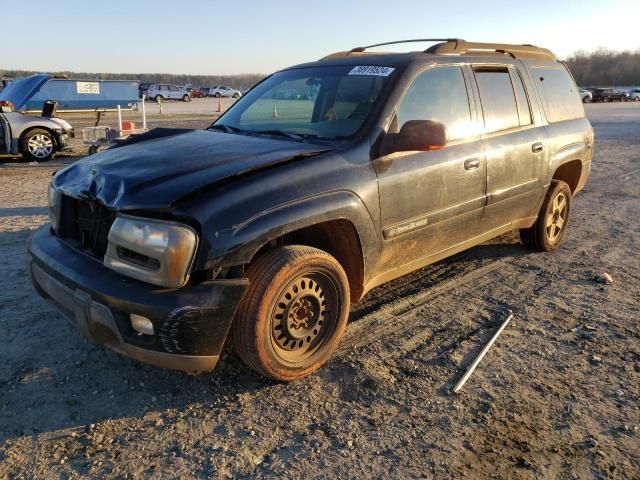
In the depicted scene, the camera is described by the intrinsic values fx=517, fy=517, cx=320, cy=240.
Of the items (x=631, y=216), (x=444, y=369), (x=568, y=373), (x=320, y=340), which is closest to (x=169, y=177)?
(x=320, y=340)

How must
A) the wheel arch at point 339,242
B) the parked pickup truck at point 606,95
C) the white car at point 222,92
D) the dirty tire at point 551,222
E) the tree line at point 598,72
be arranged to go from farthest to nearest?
the tree line at point 598,72, the white car at point 222,92, the parked pickup truck at point 606,95, the dirty tire at point 551,222, the wheel arch at point 339,242

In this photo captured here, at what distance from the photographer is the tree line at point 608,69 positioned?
87.3 m

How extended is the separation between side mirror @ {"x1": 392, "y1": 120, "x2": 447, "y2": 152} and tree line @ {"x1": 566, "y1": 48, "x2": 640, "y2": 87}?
93.4 meters

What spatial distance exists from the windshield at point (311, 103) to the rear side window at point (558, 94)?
2.11 m

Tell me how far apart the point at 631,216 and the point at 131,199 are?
670cm

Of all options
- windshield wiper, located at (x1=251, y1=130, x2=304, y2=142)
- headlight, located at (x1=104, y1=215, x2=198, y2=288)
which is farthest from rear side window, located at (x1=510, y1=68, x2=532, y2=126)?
headlight, located at (x1=104, y1=215, x2=198, y2=288)

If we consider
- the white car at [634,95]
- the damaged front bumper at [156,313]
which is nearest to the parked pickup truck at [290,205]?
the damaged front bumper at [156,313]

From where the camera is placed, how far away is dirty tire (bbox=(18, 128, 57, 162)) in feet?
37.5

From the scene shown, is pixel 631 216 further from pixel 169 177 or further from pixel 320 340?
pixel 169 177

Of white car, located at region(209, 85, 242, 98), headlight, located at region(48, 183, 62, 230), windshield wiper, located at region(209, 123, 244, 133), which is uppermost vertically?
white car, located at region(209, 85, 242, 98)

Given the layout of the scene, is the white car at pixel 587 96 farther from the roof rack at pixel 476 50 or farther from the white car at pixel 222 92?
the roof rack at pixel 476 50

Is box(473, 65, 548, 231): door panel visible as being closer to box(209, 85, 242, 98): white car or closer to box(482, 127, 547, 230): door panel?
box(482, 127, 547, 230): door panel

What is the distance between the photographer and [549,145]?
4863 millimetres

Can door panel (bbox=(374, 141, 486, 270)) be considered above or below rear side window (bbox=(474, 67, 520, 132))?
below
